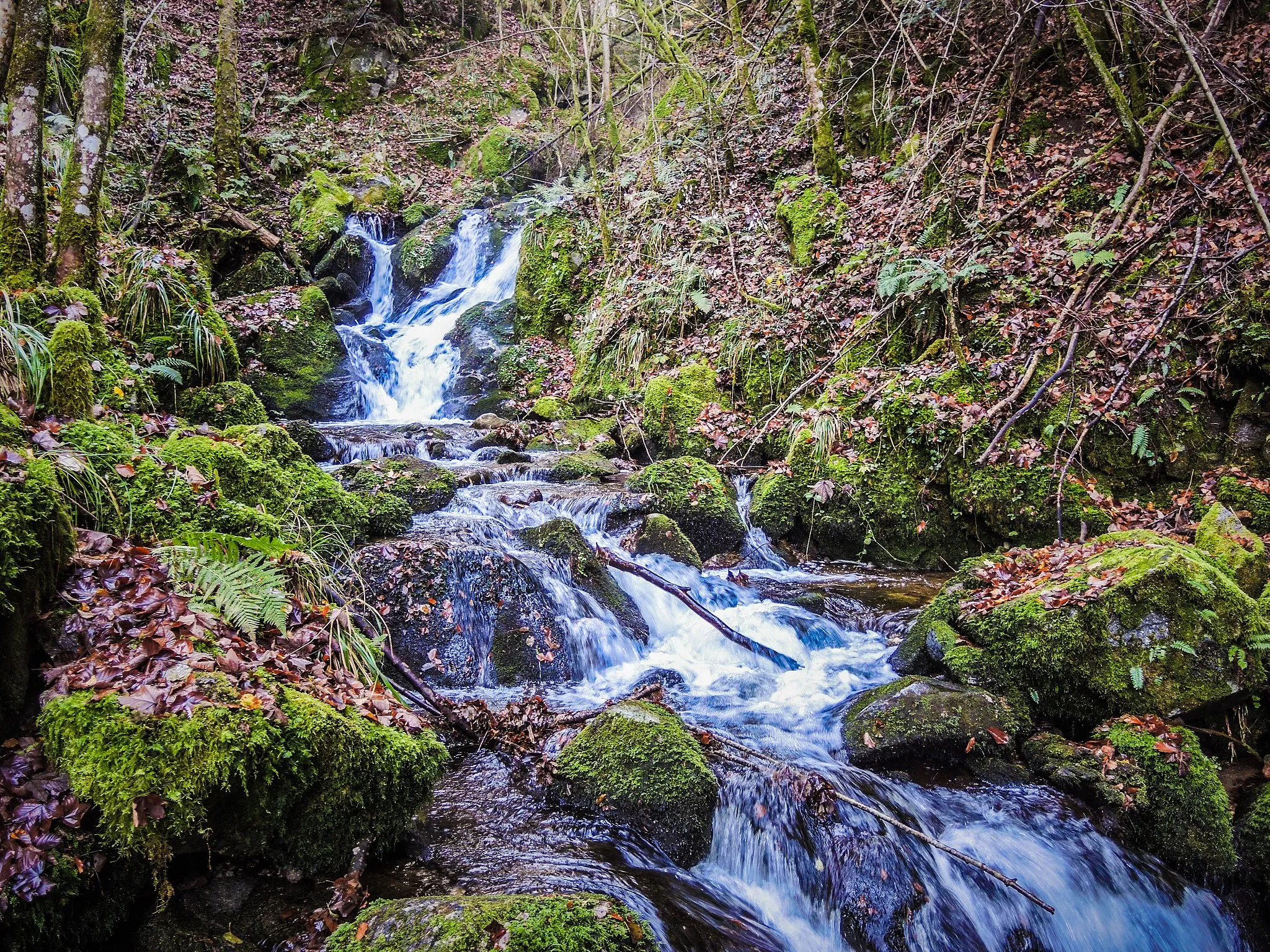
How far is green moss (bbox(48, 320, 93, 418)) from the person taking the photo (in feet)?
12.6

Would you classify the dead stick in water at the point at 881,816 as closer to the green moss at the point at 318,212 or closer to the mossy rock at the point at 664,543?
the mossy rock at the point at 664,543

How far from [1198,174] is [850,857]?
853 cm

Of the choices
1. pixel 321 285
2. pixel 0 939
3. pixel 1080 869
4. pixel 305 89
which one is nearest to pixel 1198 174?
pixel 1080 869

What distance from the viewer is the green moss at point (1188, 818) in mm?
3732

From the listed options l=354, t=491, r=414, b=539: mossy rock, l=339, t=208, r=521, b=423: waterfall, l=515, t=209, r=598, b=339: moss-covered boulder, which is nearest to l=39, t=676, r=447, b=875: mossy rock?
l=354, t=491, r=414, b=539: mossy rock

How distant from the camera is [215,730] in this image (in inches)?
91.6

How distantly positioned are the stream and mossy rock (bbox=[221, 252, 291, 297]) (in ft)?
33.0

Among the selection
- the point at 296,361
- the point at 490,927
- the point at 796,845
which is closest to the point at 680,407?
the point at 796,845

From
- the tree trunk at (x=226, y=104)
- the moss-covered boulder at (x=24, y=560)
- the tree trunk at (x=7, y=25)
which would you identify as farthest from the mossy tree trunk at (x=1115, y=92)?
the tree trunk at (x=226, y=104)

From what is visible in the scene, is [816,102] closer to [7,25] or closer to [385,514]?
[385,514]

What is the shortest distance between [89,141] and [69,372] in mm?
2731

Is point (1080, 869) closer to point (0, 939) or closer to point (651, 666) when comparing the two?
point (651, 666)

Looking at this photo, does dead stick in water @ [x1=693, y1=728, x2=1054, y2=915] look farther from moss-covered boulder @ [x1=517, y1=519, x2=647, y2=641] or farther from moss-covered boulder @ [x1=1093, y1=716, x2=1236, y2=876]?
moss-covered boulder @ [x1=517, y1=519, x2=647, y2=641]

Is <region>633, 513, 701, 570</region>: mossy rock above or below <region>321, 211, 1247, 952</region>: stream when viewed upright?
above
